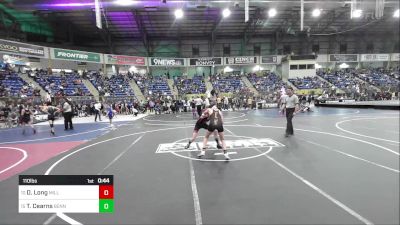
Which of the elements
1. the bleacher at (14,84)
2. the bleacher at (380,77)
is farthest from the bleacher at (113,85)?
the bleacher at (380,77)

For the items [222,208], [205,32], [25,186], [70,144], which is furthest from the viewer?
[205,32]

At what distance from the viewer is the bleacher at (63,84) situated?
27.5m

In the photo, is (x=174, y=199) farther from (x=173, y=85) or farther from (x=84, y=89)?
(x=173, y=85)

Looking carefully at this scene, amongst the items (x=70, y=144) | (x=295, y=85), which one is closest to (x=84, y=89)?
(x=70, y=144)

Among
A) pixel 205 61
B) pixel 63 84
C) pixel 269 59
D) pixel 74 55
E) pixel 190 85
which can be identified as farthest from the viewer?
pixel 269 59

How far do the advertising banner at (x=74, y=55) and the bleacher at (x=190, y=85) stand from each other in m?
11.2

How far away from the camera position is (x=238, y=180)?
4.88 meters

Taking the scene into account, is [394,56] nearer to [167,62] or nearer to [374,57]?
[374,57]

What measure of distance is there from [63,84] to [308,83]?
32458mm

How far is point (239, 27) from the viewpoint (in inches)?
1517

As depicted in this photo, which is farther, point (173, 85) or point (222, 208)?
point (173, 85)

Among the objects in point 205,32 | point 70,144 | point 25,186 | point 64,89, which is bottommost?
point 70,144

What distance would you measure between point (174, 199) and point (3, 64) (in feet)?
102
